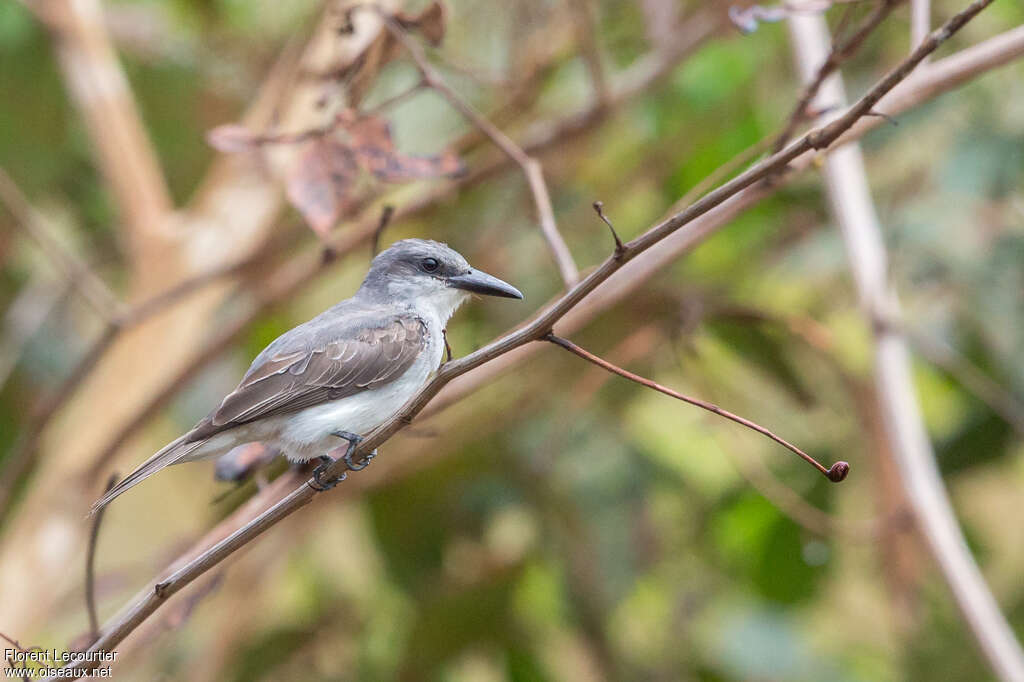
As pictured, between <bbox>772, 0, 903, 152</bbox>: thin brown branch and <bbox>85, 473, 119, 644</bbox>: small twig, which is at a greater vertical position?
<bbox>85, 473, 119, 644</bbox>: small twig

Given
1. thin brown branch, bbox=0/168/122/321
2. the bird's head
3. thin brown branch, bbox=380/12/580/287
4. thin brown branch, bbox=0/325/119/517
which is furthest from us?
thin brown branch, bbox=0/325/119/517

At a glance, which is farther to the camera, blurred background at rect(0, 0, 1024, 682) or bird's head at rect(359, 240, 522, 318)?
blurred background at rect(0, 0, 1024, 682)

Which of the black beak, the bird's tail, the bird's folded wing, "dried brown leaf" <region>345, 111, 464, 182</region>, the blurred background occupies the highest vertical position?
"dried brown leaf" <region>345, 111, 464, 182</region>

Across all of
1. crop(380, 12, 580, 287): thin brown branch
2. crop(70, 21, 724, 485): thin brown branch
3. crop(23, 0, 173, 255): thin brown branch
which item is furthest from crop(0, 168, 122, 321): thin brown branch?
crop(380, 12, 580, 287): thin brown branch

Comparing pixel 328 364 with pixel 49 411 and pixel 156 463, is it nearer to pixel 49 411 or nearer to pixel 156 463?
pixel 156 463

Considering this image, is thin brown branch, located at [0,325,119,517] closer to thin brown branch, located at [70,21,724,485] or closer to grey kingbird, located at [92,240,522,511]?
thin brown branch, located at [70,21,724,485]

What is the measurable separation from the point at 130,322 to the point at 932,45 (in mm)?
2224

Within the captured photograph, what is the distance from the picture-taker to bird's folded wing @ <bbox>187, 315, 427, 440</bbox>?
203cm

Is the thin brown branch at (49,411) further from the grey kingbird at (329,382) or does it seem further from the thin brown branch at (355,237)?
the grey kingbird at (329,382)

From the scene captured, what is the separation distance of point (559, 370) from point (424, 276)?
4.13 ft

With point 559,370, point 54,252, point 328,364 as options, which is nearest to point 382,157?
point 328,364

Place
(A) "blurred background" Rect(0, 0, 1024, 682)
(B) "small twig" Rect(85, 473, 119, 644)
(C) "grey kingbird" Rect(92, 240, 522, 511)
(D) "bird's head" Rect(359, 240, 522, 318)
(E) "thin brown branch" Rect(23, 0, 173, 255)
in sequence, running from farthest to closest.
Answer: (E) "thin brown branch" Rect(23, 0, 173, 255) < (A) "blurred background" Rect(0, 0, 1024, 682) < (D) "bird's head" Rect(359, 240, 522, 318) < (C) "grey kingbird" Rect(92, 240, 522, 511) < (B) "small twig" Rect(85, 473, 119, 644)

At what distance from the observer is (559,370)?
3627 mm

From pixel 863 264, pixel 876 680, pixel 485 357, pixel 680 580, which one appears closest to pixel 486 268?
pixel 680 580
